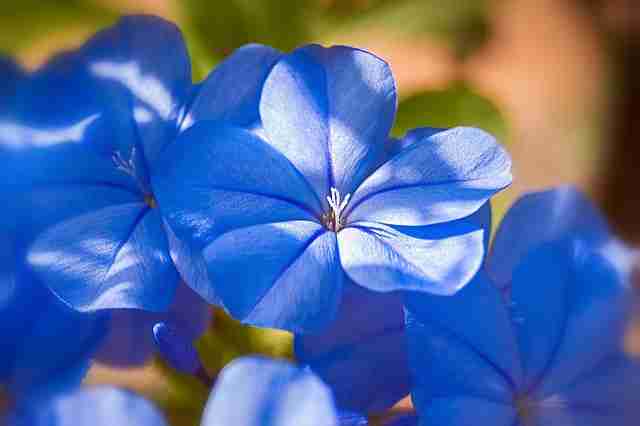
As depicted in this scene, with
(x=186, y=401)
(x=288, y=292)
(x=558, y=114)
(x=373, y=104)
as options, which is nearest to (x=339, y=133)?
(x=373, y=104)

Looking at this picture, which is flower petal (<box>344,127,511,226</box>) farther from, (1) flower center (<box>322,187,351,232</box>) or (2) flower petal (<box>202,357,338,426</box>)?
(2) flower petal (<box>202,357,338,426</box>)

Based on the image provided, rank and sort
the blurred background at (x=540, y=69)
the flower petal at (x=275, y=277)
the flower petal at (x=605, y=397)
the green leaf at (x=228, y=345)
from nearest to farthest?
the flower petal at (x=275, y=277), the flower petal at (x=605, y=397), the green leaf at (x=228, y=345), the blurred background at (x=540, y=69)

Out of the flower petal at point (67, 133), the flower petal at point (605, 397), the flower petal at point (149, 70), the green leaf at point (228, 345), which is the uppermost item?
the flower petal at point (149, 70)

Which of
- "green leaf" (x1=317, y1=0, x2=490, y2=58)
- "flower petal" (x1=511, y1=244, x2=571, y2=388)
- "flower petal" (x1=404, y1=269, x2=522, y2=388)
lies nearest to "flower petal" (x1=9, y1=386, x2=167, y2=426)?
"flower petal" (x1=404, y1=269, x2=522, y2=388)

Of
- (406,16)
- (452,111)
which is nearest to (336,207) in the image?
(452,111)

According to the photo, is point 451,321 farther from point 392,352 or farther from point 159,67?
point 159,67

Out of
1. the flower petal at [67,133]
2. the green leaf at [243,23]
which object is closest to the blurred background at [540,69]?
the green leaf at [243,23]

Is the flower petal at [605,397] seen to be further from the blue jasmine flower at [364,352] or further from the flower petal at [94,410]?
the flower petal at [94,410]
